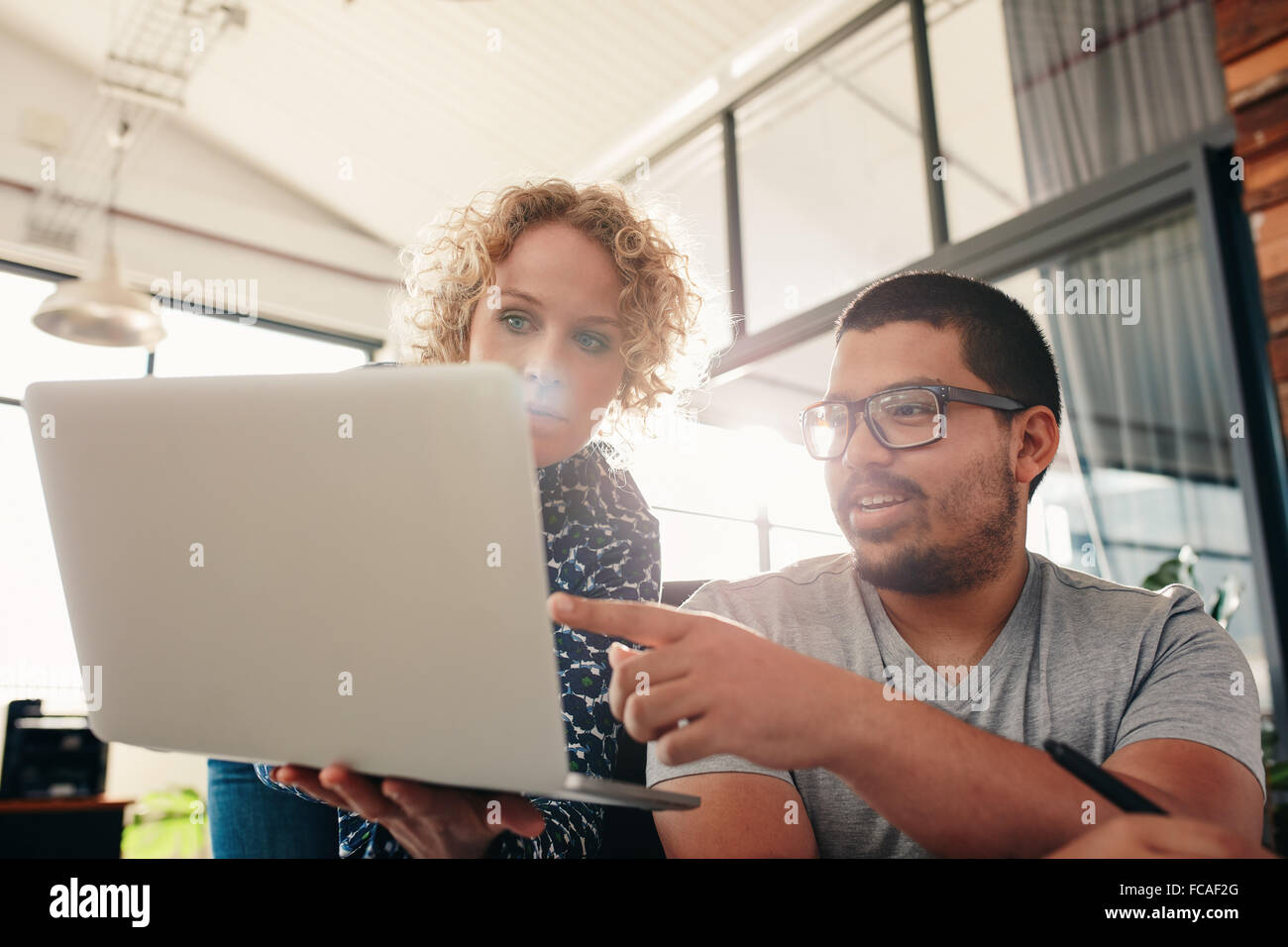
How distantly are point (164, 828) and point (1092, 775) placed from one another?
4.98 m

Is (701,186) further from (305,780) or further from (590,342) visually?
(305,780)

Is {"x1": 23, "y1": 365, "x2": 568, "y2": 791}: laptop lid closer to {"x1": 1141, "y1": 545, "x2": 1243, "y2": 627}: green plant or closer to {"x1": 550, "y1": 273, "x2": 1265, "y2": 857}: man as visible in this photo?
{"x1": 550, "y1": 273, "x2": 1265, "y2": 857}: man

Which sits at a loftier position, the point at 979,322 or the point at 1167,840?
the point at 979,322

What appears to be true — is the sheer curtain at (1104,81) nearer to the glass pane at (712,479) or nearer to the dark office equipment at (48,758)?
the glass pane at (712,479)

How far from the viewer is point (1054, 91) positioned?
3135 millimetres

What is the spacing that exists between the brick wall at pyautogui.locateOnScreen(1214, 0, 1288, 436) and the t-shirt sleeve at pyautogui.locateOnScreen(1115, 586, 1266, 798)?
1613mm

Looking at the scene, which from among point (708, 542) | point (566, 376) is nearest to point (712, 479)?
point (708, 542)

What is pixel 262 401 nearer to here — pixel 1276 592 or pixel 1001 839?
pixel 1001 839

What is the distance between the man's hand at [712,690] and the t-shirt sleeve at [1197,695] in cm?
43

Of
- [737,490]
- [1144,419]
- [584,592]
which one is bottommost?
[584,592]

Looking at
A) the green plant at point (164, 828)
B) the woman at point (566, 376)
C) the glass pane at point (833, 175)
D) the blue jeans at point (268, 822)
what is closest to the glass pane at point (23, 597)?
the green plant at point (164, 828)

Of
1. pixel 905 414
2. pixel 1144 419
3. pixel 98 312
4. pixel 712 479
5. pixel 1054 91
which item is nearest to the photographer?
pixel 905 414

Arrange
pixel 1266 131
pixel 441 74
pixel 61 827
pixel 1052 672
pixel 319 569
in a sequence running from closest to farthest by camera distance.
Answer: pixel 319 569, pixel 1052 672, pixel 1266 131, pixel 61 827, pixel 441 74

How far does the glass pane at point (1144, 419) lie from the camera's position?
2.50 m
